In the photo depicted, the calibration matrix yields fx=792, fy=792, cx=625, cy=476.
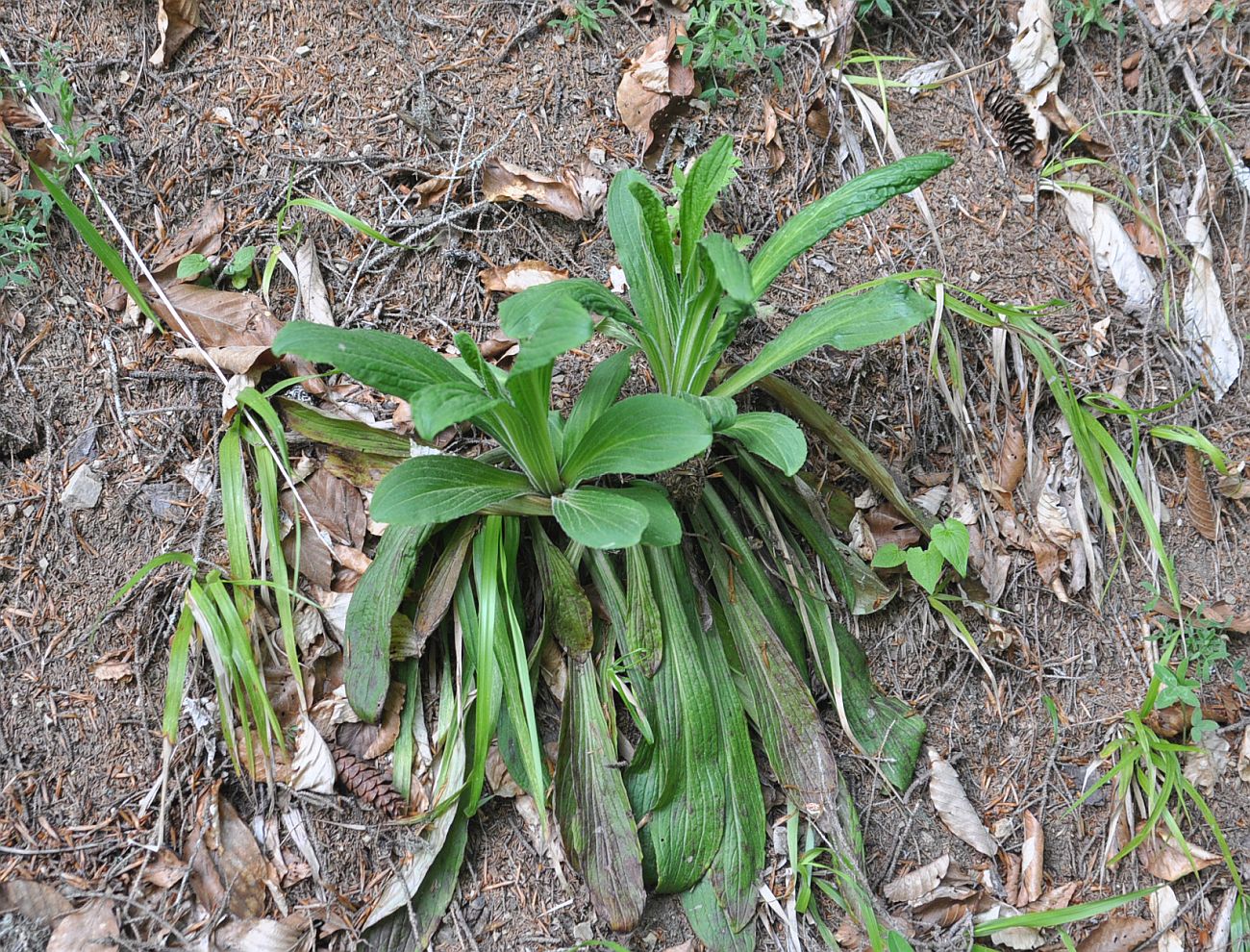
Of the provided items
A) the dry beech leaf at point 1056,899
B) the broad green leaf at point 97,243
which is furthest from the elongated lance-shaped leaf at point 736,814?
the broad green leaf at point 97,243

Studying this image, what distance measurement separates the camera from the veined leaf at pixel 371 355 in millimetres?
1369

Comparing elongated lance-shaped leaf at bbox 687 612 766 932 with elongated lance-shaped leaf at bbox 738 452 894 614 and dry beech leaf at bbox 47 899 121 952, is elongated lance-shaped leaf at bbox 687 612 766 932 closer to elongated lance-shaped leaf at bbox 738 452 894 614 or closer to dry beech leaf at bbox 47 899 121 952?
elongated lance-shaped leaf at bbox 738 452 894 614

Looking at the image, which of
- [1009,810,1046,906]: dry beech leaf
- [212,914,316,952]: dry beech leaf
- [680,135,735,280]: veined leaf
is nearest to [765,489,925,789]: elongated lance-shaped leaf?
[1009,810,1046,906]: dry beech leaf

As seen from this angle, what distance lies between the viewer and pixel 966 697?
194 cm

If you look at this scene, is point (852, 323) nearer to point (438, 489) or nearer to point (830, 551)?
point (830, 551)

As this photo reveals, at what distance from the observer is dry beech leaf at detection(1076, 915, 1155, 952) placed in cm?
174

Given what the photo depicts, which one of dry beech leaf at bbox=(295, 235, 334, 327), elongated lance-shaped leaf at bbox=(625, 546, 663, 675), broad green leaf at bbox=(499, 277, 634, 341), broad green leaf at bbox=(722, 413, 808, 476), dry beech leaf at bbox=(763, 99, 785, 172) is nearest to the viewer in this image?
broad green leaf at bbox=(499, 277, 634, 341)

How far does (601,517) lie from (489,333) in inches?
28.7

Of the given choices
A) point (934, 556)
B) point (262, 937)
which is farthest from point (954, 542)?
point (262, 937)

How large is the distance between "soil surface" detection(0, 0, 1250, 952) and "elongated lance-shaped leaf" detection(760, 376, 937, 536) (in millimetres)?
99

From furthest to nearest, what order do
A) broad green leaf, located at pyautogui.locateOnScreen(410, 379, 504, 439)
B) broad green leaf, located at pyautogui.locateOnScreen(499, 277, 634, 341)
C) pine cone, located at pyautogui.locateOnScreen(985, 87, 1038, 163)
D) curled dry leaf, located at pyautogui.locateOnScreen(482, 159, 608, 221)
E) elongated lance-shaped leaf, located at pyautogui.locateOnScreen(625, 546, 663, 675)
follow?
pine cone, located at pyautogui.locateOnScreen(985, 87, 1038, 163) < curled dry leaf, located at pyautogui.locateOnScreen(482, 159, 608, 221) < elongated lance-shaped leaf, located at pyautogui.locateOnScreen(625, 546, 663, 675) < broad green leaf, located at pyautogui.locateOnScreen(499, 277, 634, 341) < broad green leaf, located at pyautogui.locateOnScreen(410, 379, 504, 439)

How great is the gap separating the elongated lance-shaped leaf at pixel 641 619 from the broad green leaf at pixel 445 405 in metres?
0.54

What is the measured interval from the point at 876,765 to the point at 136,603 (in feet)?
5.46

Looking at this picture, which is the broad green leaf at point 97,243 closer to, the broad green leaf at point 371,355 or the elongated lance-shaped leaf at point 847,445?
the broad green leaf at point 371,355
